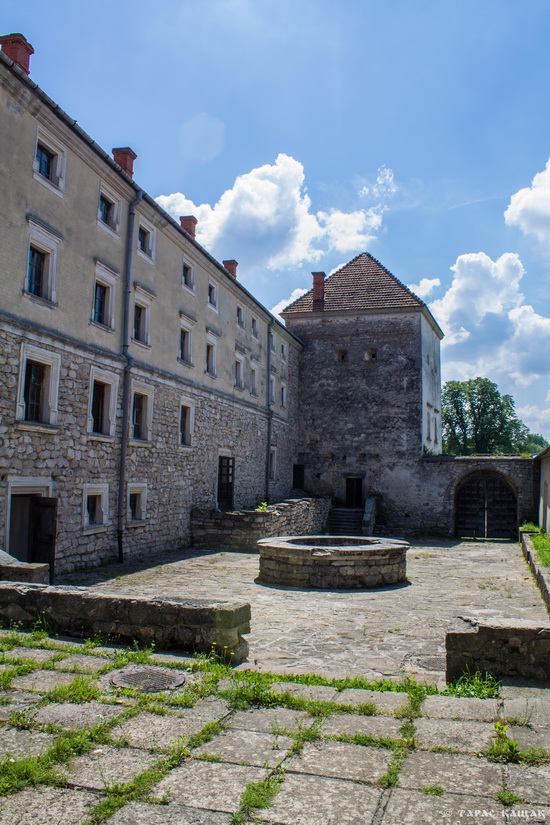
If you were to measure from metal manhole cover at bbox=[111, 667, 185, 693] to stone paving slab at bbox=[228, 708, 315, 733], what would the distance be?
0.83m

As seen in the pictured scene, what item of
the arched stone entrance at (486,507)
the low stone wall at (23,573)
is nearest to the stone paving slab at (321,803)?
the low stone wall at (23,573)

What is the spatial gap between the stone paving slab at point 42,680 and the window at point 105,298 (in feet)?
37.7

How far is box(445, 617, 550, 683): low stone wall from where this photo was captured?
18.0ft

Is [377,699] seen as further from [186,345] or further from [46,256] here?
[186,345]

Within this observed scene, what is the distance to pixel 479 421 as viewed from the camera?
59.7 metres

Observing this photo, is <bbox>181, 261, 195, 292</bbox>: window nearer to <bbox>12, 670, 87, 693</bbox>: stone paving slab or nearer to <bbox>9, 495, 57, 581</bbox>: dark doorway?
<bbox>9, 495, 57, 581</bbox>: dark doorway

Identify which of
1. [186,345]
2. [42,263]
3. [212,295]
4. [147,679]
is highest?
[212,295]

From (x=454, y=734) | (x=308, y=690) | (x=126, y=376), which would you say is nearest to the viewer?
(x=454, y=734)

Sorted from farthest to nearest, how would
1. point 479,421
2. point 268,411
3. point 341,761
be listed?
point 479,421 → point 268,411 → point 341,761

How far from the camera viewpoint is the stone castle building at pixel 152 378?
12.8 meters

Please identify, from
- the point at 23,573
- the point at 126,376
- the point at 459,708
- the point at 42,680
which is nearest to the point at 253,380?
the point at 126,376

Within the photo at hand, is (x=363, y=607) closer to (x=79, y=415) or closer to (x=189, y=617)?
(x=189, y=617)

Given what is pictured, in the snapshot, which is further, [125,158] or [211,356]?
[211,356]

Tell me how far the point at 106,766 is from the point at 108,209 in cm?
1526
